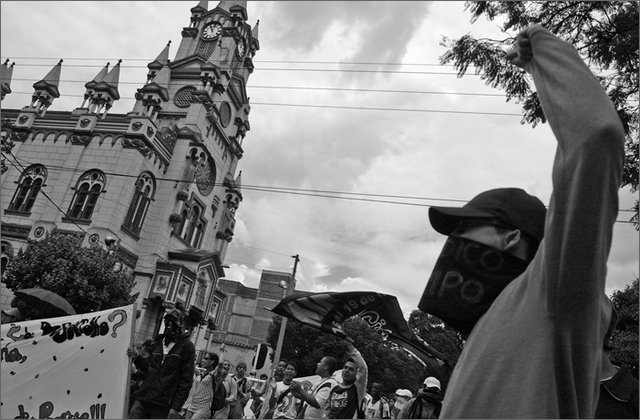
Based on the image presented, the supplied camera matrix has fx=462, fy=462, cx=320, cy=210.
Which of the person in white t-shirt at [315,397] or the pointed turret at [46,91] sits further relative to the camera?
the pointed turret at [46,91]

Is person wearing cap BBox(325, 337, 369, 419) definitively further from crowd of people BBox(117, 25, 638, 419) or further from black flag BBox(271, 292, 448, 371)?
crowd of people BBox(117, 25, 638, 419)

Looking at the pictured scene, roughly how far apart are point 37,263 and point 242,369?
34.3ft

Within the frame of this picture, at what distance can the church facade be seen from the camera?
23.9m

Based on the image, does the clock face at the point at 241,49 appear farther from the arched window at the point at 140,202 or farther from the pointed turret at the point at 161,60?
the arched window at the point at 140,202

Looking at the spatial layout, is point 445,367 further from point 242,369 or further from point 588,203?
point 242,369

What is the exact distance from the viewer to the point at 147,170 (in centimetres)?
2544

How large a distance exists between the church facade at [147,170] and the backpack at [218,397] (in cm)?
1409

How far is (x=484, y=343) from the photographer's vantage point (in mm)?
1115

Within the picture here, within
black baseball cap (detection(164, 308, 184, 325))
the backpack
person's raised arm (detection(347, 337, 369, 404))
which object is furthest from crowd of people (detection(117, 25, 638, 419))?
the backpack

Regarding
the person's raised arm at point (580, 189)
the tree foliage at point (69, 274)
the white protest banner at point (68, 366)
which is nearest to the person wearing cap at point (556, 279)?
the person's raised arm at point (580, 189)

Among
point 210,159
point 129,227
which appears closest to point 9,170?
point 129,227

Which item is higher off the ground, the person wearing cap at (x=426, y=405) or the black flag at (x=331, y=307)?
the black flag at (x=331, y=307)

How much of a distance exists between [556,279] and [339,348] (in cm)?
3159

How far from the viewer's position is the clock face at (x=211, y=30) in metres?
32.8
